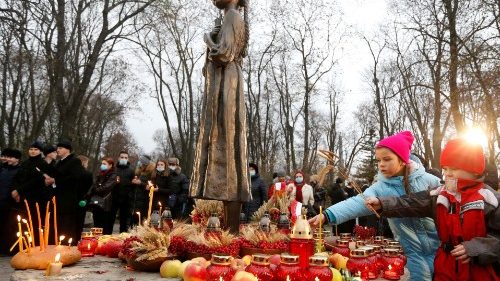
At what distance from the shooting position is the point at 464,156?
129 inches

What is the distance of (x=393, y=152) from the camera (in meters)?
3.90

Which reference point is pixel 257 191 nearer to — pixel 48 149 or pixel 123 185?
pixel 123 185

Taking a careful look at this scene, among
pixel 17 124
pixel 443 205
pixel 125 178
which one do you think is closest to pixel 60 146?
pixel 125 178

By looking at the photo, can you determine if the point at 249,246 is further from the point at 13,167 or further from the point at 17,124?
the point at 17,124

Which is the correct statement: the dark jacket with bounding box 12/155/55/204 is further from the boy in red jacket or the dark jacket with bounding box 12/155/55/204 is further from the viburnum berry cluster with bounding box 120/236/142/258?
the boy in red jacket

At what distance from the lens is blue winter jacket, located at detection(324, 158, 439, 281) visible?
3857 millimetres

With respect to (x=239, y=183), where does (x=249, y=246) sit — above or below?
below

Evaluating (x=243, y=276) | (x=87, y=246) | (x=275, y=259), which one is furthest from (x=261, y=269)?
(x=87, y=246)

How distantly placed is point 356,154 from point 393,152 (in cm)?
4769

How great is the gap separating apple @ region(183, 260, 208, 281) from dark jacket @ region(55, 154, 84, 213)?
5.19m

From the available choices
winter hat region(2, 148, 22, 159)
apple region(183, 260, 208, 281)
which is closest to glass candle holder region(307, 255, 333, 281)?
apple region(183, 260, 208, 281)

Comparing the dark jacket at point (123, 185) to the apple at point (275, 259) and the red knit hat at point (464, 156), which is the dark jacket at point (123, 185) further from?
the red knit hat at point (464, 156)

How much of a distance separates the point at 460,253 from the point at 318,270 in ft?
3.29

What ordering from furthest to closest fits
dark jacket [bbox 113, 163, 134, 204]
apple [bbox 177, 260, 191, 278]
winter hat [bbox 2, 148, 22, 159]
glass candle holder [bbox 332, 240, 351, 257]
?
1. dark jacket [bbox 113, 163, 134, 204]
2. winter hat [bbox 2, 148, 22, 159]
3. glass candle holder [bbox 332, 240, 351, 257]
4. apple [bbox 177, 260, 191, 278]
